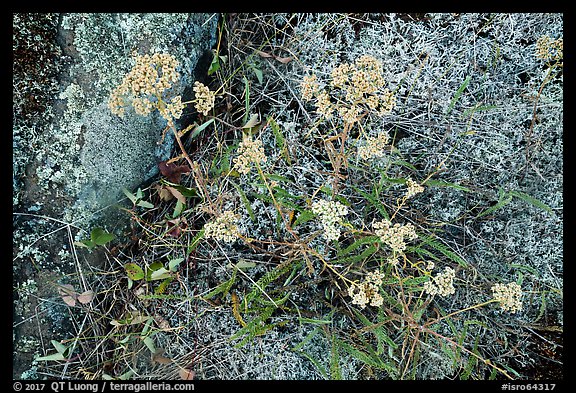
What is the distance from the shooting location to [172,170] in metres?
2.49

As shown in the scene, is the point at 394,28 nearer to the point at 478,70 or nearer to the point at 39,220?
the point at 478,70

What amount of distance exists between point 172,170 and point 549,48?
2197 mm

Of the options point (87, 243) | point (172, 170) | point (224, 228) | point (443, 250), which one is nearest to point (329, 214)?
Result: point (224, 228)

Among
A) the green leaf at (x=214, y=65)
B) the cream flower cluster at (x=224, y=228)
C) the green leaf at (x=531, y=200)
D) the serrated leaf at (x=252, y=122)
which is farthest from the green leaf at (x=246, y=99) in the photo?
Answer: the green leaf at (x=531, y=200)

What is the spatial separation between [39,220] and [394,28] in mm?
2243

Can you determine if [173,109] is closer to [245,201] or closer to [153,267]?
[245,201]

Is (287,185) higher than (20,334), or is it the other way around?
(287,185)

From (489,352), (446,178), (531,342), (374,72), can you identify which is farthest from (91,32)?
(531,342)

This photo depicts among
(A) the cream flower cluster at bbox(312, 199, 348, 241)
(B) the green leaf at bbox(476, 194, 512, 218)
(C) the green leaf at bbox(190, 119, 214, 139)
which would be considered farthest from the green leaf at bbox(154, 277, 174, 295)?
(B) the green leaf at bbox(476, 194, 512, 218)

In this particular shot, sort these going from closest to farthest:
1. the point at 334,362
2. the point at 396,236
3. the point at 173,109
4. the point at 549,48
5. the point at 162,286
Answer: the point at 173,109 → the point at 396,236 → the point at 334,362 → the point at 162,286 → the point at 549,48

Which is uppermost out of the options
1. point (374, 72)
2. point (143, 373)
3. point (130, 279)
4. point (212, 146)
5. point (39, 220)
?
point (374, 72)

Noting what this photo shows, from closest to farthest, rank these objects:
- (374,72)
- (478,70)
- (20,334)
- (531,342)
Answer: (374,72)
(20,334)
(531,342)
(478,70)

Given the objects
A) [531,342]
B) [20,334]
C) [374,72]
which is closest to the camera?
[374,72]

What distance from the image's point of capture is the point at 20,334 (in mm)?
2350
